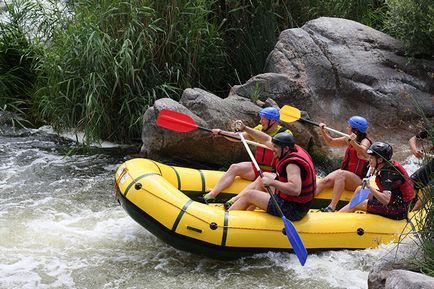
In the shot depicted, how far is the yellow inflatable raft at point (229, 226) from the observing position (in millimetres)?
5227

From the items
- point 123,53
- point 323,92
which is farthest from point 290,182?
point 123,53

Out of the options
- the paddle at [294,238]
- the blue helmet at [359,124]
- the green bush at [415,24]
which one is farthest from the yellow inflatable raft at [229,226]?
the green bush at [415,24]

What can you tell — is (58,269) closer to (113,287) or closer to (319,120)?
(113,287)

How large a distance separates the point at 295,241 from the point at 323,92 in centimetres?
336

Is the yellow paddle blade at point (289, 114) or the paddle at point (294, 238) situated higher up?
the yellow paddle blade at point (289, 114)

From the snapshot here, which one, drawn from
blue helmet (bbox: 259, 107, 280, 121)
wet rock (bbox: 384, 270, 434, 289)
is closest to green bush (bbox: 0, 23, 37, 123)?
blue helmet (bbox: 259, 107, 280, 121)

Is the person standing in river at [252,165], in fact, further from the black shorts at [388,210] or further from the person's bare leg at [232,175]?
the black shorts at [388,210]

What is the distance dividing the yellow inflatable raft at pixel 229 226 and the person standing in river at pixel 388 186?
94mm

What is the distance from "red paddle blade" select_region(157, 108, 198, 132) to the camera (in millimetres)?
6492

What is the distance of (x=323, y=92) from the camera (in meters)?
8.02

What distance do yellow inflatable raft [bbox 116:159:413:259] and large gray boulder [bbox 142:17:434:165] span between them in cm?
193

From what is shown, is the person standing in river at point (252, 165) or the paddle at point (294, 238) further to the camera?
the person standing in river at point (252, 165)

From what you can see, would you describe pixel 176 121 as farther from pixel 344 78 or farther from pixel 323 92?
pixel 344 78

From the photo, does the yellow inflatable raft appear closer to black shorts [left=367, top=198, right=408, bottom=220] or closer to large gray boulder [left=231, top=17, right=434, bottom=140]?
black shorts [left=367, top=198, right=408, bottom=220]
